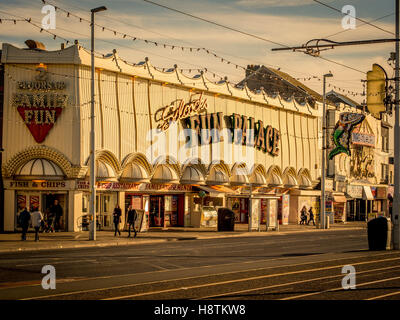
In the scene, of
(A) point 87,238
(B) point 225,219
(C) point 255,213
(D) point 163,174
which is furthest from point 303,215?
(A) point 87,238

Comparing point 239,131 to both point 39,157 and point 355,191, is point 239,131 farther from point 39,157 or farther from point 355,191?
point 355,191

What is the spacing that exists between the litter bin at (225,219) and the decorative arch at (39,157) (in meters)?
10.6

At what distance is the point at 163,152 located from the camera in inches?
1725

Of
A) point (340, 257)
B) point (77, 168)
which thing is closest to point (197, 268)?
point (340, 257)

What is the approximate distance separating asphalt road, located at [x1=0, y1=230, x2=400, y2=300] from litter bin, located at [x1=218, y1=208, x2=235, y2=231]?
15.6 meters

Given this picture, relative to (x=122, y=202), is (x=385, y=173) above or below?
above

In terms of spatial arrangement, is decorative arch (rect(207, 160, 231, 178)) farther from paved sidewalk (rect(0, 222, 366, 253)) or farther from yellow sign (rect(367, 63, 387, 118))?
yellow sign (rect(367, 63, 387, 118))

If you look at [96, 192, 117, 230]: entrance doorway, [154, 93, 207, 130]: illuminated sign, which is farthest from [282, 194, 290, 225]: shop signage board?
[96, 192, 117, 230]: entrance doorway

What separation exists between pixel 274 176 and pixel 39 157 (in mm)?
24739

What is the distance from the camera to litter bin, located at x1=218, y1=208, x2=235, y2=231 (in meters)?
43.2

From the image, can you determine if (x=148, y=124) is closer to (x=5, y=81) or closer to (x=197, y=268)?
(x=5, y=81)

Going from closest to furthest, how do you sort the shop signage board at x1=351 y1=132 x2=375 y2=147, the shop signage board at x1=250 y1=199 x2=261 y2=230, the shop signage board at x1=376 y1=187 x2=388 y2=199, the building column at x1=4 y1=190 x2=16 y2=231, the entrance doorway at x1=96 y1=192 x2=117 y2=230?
the building column at x1=4 y1=190 x2=16 y2=231
the entrance doorway at x1=96 y1=192 x2=117 y2=230
the shop signage board at x1=250 y1=199 x2=261 y2=230
the shop signage board at x1=351 y1=132 x2=375 y2=147
the shop signage board at x1=376 y1=187 x2=388 y2=199

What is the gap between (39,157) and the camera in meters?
37.2
